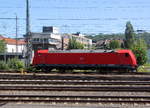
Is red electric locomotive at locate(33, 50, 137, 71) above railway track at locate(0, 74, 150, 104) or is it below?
above

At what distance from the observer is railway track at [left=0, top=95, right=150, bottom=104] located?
13.4 metres

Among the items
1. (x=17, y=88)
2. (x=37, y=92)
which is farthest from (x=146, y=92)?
(x=17, y=88)

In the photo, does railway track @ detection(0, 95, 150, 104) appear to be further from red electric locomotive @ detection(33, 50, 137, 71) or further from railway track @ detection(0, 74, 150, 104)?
red electric locomotive @ detection(33, 50, 137, 71)

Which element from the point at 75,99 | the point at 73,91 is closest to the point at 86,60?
the point at 73,91

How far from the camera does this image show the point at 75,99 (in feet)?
45.7

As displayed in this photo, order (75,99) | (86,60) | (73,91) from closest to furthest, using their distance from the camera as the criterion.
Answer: (75,99) < (73,91) < (86,60)

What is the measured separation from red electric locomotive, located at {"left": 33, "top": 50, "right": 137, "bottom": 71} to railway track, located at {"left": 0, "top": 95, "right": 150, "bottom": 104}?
16.5m

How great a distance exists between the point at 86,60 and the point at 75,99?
684 inches

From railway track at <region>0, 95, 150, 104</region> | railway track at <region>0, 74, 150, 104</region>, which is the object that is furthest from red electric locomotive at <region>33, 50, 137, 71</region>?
railway track at <region>0, 95, 150, 104</region>

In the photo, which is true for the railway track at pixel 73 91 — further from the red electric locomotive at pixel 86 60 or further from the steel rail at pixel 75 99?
the red electric locomotive at pixel 86 60

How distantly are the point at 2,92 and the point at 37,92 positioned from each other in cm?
211

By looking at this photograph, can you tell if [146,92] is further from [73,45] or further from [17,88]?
[73,45]

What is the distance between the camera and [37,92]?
15961mm

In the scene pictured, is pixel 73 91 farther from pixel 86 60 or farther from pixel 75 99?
pixel 86 60
